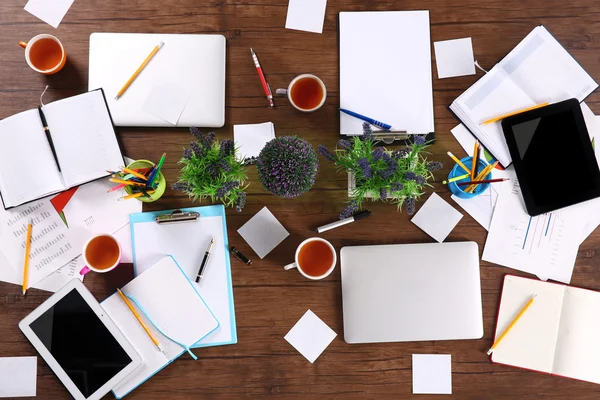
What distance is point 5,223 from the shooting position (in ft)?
3.83

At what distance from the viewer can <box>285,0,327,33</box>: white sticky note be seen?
1.21 m

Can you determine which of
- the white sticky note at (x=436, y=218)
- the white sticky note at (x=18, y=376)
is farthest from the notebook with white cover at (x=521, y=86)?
the white sticky note at (x=18, y=376)

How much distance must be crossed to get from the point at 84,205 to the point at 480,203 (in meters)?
1.09

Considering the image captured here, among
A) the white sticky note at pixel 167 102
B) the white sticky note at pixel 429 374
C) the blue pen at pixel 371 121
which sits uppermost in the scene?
the white sticky note at pixel 167 102

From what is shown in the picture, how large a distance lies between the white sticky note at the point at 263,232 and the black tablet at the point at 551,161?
68 cm

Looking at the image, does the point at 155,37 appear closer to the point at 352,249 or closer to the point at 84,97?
the point at 84,97

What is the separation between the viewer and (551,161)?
3.83 feet

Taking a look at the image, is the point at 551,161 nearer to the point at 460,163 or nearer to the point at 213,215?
the point at 460,163

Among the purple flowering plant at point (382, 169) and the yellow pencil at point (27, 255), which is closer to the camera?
the purple flowering plant at point (382, 169)

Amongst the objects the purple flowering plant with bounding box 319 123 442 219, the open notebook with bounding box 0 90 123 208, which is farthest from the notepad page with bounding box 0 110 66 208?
the purple flowering plant with bounding box 319 123 442 219

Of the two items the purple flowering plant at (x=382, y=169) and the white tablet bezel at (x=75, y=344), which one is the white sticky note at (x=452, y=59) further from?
the white tablet bezel at (x=75, y=344)

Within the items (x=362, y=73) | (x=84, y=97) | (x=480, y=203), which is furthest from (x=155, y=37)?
(x=480, y=203)

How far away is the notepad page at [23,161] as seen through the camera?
1.12m

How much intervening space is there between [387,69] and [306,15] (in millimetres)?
276
